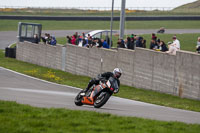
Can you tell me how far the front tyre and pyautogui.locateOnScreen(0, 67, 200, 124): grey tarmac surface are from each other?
15 centimetres

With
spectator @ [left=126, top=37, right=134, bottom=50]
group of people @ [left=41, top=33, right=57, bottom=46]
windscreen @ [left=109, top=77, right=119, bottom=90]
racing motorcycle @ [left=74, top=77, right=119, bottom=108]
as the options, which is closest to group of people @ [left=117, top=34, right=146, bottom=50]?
spectator @ [left=126, top=37, right=134, bottom=50]

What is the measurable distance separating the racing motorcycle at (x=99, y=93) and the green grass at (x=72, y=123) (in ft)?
7.04

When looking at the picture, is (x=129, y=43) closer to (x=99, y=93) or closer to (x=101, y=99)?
(x=99, y=93)

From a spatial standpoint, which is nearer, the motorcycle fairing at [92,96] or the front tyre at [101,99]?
the front tyre at [101,99]

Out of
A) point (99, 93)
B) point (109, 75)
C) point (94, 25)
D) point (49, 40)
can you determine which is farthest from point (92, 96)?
point (94, 25)

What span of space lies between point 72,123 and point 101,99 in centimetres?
375

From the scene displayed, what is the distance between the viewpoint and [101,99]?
13.4 m

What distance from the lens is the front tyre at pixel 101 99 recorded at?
525 inches

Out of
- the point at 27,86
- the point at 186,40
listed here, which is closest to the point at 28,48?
the point at 186,40

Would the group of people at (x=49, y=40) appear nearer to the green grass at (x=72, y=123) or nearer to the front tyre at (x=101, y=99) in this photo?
the front tyre at (x=101, y=99)

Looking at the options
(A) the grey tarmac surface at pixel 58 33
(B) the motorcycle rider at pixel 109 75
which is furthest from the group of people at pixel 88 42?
(A) the grey tarmac surface at pixel 58 33

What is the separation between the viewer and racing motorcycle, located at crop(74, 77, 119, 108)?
13297 millimetres

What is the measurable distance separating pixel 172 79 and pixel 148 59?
6.95 feet

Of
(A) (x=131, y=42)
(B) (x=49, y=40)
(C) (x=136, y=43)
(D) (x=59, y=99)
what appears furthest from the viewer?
(B) (x=49, y=40)
